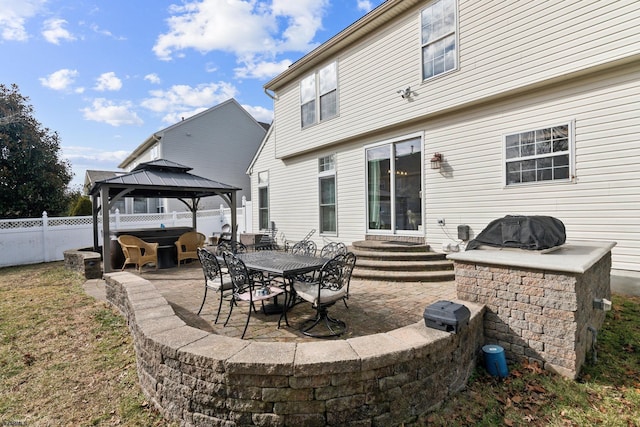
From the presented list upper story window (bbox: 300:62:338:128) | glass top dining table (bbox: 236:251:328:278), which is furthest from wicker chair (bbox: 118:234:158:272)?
upper story window (bbox: 300:62:338:128)

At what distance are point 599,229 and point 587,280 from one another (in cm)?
234

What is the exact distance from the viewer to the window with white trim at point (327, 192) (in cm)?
935

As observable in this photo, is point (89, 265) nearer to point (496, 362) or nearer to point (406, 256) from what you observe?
point (406, 256)

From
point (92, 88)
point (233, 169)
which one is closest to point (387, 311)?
point (92, 88)

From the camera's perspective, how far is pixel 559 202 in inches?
207

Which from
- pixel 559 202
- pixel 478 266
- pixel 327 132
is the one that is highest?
A: pixel 327 132

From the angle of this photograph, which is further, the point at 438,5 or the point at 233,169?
the point at 233,169

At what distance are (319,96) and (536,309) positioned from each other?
832cm

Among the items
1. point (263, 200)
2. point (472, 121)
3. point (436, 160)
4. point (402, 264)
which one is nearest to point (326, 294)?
point (402, 264)

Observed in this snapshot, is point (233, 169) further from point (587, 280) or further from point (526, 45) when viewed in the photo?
point (587, 280)

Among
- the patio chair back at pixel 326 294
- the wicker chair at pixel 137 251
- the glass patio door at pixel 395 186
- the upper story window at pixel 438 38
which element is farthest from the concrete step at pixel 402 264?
the wicker chair at pixel 137 251

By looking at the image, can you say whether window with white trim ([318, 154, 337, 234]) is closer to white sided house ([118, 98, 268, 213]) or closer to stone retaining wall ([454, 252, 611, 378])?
stone retaining wall ([454, 252, 611, 378])

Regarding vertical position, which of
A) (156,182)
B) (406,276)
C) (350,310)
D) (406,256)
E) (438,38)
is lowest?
(350,310)

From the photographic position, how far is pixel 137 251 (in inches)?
306
